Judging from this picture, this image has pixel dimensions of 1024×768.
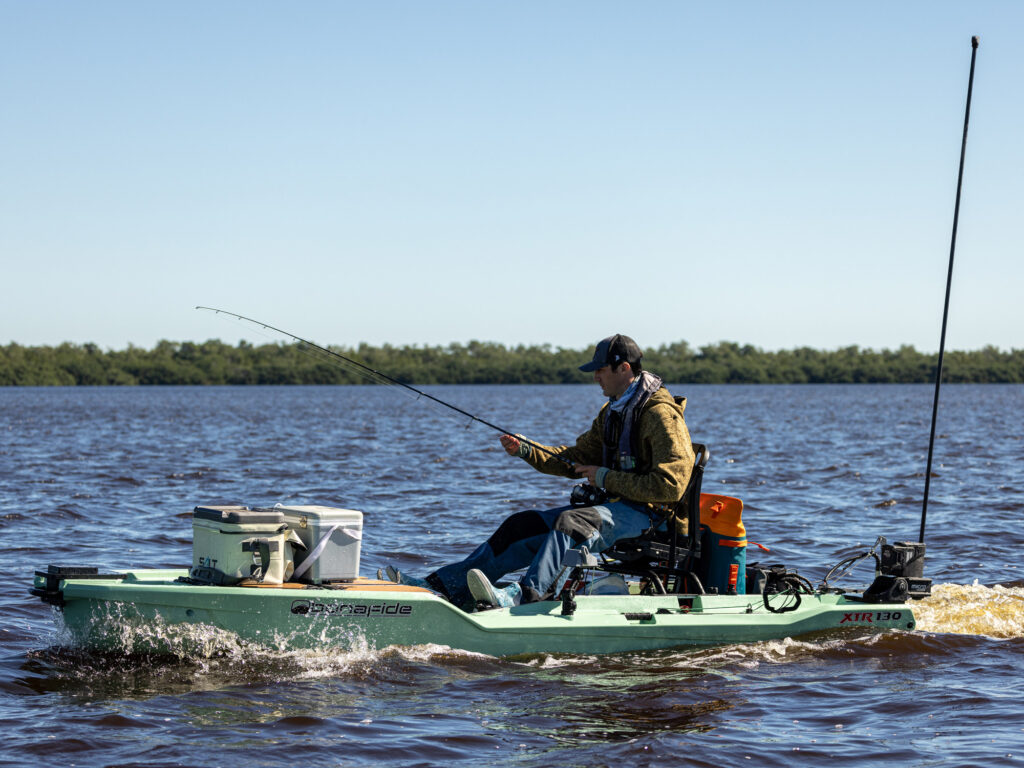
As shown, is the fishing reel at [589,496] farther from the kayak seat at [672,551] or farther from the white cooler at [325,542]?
the white cooler at [325,542]

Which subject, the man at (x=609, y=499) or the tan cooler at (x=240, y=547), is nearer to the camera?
the tan cooler at (x=240, y=547)

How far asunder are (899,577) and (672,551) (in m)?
1.88

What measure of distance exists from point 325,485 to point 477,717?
13.3m

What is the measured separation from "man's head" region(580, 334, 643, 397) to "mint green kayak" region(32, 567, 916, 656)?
4.77 ft

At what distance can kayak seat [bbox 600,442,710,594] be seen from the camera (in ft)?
25.8

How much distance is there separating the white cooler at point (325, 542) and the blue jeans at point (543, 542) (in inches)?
34.6

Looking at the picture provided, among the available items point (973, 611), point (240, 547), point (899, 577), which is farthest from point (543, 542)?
point (973, 611)

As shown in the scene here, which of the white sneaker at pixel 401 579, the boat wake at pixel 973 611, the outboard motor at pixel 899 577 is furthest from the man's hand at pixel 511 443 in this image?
the boat wake at pixel 973 611

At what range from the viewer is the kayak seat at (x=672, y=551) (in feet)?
25.8

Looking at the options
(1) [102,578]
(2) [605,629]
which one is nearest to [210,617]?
(1) [102,578]

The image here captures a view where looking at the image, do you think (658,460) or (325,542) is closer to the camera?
(325,542)

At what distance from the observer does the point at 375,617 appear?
7.20 meters

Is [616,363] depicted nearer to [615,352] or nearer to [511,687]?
[615,352]

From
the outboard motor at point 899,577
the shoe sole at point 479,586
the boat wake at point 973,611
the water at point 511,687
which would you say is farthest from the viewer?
the boat wake at point 973,611
